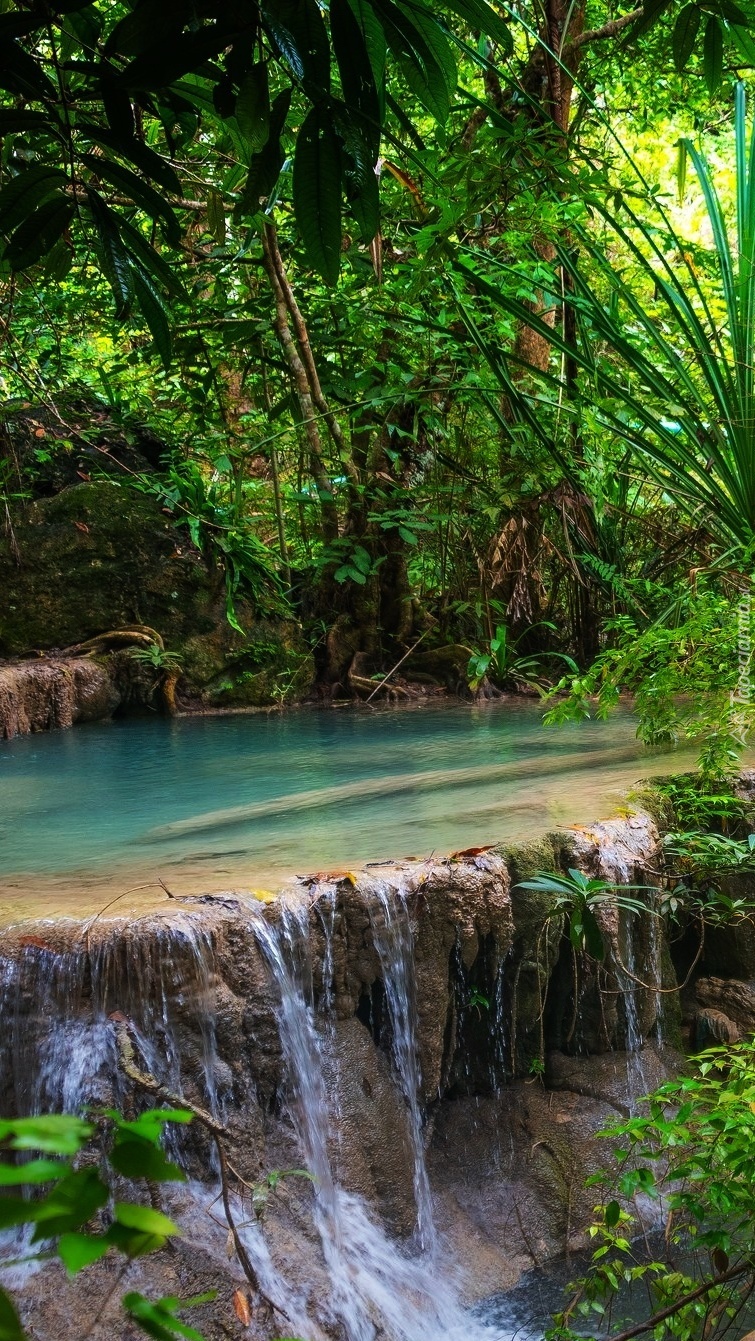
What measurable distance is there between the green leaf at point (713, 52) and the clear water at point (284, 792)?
2.05 m

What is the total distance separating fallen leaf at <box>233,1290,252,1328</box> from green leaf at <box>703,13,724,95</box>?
8.56 feet

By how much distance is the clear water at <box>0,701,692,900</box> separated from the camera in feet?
10.3

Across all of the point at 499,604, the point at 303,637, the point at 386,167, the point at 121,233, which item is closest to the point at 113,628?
the point at 303,637

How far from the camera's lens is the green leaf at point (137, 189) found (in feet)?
4.17

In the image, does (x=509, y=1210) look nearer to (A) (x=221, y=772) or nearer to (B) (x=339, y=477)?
(A) (x=221, y=772)

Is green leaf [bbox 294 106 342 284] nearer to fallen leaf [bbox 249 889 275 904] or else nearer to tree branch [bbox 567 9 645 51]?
fallen leaf [bbox 249 889 275 904]

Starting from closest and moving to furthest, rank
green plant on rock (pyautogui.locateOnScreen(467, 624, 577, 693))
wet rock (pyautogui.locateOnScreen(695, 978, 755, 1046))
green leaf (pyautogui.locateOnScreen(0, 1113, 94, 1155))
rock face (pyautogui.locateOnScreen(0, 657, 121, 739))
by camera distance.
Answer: green leaf (pyautogui.locateOnScreen(0, 1113, 94, 1155)), wet rock (pyautogui.locateOnScreen(695, 978, 755, 1046)), rock face (pyautogui.locateOnScreen(0, 657, 121, 739)), green plant on rock (pyautogui.locateOnScreen(467, 624, 577, 693))

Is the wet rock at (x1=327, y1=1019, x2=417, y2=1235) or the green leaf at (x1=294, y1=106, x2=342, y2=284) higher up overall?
the green leaf at (x1=294, y1=106, x2=342, y2=284)

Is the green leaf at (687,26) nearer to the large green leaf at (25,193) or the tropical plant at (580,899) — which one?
the large green leaf at (25,193)

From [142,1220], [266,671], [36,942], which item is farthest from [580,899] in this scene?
[266,671]

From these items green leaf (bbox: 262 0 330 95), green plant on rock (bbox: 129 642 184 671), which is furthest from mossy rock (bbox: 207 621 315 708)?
green leaf (bbox: 262 0 330 95)

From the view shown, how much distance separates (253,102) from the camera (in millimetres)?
1266

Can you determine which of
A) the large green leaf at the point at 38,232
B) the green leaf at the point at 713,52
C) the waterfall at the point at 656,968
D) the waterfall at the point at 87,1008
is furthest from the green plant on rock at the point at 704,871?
the large green leaf at the point at 38,232

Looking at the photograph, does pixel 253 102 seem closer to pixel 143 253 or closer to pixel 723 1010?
pixel 143 253
